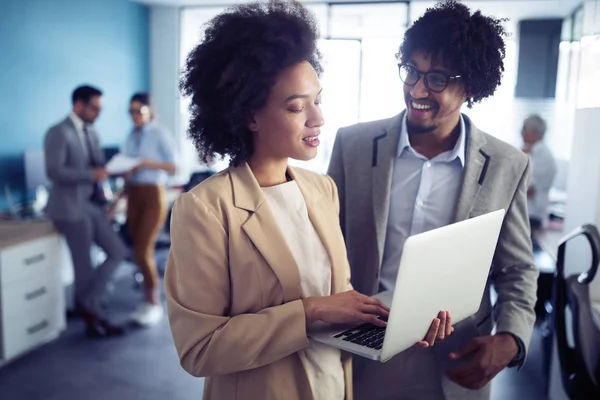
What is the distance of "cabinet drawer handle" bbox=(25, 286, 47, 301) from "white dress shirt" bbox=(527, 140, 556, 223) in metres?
3.34

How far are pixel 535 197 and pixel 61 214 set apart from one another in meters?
3.37

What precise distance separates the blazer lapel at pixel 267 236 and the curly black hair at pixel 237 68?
97 millimetres

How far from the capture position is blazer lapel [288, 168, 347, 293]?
1177mm

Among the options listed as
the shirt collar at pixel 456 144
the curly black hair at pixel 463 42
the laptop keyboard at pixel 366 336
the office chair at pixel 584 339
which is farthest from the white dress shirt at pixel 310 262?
the office chair at pixel 584 339

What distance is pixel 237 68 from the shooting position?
1.06 m

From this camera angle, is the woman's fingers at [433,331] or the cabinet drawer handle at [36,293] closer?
the woman's fingers at [433,331]

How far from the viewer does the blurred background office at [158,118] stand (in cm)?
272

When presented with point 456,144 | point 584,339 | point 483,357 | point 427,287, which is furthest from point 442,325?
point 584,339

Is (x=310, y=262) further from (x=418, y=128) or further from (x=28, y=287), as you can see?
(x=28, y=287)

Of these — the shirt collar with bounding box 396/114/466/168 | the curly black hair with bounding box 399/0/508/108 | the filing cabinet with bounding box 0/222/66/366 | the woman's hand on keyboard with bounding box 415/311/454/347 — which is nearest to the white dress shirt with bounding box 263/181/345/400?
the woman's hand on keyboard with bounding box 415/311/454/347

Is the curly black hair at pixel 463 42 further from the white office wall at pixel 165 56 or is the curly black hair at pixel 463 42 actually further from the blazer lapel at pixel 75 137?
the white office wall at pixel 165 56

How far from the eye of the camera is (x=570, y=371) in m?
2.04

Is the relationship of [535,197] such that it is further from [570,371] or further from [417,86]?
[417,86]

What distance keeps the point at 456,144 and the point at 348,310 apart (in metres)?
0.64
